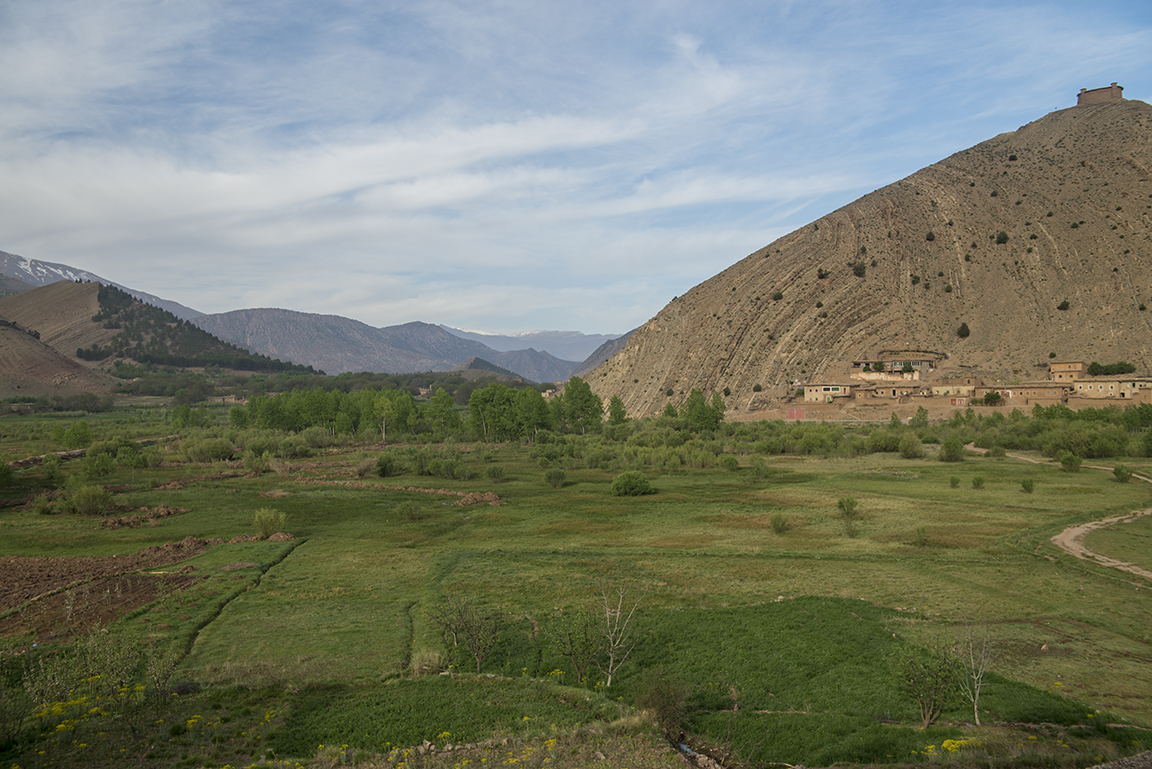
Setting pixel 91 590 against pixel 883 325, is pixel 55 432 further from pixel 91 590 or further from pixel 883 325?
pixel 883 325

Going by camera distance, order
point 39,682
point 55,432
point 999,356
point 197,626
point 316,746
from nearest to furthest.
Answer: point 316,746 → point 39,682 → point 197,626 → point 55,432 → point 999,356

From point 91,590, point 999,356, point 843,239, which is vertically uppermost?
point 843,239

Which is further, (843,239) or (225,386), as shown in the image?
(225,386)

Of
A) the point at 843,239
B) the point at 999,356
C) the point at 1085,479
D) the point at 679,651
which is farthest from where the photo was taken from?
the point at 843,239

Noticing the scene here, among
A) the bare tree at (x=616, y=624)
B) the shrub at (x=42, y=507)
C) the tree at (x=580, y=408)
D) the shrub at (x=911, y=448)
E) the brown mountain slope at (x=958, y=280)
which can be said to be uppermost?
the brown mountain slope at (x=958, y=280)

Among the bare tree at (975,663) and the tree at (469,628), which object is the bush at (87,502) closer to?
the tree at (469,628)

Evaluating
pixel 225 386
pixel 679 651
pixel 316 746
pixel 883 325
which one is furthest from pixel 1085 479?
pixel 225 386

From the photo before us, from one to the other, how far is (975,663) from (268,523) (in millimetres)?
28625

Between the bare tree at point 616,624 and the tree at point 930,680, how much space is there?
19.7ft

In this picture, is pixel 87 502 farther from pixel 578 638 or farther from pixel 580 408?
pixel 580 408

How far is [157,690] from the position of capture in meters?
13.0

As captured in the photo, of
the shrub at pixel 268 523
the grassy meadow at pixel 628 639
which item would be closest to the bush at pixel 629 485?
the grassy meadow at pixel 628 639

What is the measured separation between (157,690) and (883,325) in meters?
101

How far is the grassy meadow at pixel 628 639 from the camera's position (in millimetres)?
11828
